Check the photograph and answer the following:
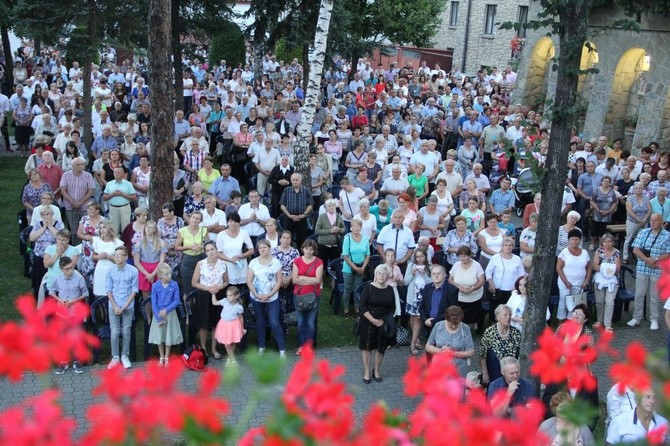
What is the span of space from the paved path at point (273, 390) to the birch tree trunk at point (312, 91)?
5.24 m

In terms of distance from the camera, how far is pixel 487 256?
12.2 metres

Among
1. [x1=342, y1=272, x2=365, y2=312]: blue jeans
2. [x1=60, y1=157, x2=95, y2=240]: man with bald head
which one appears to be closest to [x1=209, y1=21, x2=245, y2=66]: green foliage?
[x1=60, y1=157, x2=95, y2=240]: man with bald head

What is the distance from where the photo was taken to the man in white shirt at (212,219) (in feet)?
40.1

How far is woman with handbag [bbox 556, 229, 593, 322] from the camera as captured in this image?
11.6 m

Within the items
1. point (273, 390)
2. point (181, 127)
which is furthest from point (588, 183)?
point (273, 390)

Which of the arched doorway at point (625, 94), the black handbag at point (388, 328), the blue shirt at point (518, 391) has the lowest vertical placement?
the black handbag at point (388, 328)

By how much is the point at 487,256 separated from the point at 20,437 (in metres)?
10.5

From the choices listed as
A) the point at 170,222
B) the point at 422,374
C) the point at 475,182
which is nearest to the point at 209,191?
the point at 170,222

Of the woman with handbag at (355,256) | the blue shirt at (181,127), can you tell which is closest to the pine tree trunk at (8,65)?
the blue shirt at (181,127)

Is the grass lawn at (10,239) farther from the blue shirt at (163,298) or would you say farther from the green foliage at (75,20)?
the green foliage at (75,20)

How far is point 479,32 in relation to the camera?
42500 millimetres

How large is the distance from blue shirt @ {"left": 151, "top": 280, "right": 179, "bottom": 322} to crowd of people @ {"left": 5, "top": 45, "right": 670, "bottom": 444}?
0.02m

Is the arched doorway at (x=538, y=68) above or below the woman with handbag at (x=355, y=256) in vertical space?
above

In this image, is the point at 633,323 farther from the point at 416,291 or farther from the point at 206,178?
the point at 206,178
